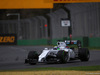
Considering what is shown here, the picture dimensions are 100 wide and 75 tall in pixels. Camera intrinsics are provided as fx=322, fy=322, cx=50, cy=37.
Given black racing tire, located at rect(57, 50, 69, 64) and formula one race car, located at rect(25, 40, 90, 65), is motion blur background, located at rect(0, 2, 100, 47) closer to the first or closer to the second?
formula one race car, located at rect(25, 40, 90, 65)

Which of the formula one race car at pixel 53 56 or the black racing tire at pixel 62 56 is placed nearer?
the black racing tire at pixel 62 56

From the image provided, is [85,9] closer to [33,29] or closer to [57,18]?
[57,18]

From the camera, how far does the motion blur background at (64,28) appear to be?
116 feet

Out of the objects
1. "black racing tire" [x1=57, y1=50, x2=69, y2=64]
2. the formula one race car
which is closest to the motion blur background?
the formula one race car

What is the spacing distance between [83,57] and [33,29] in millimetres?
48274

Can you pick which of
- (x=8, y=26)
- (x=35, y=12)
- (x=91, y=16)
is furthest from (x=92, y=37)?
(x=35, y=12)

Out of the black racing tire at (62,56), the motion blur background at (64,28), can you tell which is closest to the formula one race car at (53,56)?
the black racing tire at (62,56)

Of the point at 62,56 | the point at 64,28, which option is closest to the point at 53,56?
the point at 62,56

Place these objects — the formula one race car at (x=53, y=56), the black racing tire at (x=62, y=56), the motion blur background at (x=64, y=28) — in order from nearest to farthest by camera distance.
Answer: the black racing tire at (x=62, y=56)
the formula one race car at (x=53, y=56)
the motion blur background at (x=64, y=28)

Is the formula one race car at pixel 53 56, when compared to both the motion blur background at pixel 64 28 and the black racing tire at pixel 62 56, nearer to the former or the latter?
the black racing tire at pixel 62 56

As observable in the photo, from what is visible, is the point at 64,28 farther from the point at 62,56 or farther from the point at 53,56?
the point at 62,56

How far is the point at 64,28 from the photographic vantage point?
157 ft

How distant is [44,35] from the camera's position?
61.3 meters

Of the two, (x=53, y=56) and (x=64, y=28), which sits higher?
(x=64, y=28)
